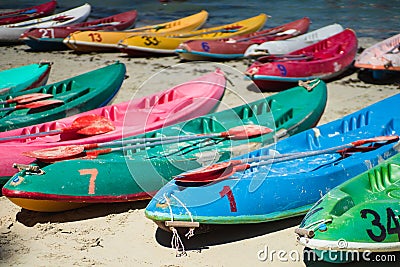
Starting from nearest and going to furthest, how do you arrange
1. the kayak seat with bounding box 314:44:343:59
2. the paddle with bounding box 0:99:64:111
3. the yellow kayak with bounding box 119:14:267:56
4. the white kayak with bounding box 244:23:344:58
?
the paddle with bounding box 0:99:64:111, the kayak seat with bounding box 314:44:343:59, the white kayak with bounding box 244:23:344:58, the yellow kayak with bounding box 119:14:267:56

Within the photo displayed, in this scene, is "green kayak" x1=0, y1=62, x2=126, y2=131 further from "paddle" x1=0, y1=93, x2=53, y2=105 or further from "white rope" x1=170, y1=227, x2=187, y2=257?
"white rope" x1=170, y1=227, x2=187, y2=257

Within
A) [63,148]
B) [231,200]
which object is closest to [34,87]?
[63,148]

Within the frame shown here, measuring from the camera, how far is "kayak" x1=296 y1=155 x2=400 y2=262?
3.20 metres

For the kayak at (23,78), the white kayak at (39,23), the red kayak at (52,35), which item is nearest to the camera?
the kayak at (23,78)

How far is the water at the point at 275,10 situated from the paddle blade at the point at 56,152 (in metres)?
5.61

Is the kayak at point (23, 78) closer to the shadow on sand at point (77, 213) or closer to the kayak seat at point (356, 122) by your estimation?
the shadow on sand at point (77, 213)

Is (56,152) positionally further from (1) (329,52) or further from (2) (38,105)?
(1) (329,52)

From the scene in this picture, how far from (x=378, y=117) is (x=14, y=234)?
2380 millimetres

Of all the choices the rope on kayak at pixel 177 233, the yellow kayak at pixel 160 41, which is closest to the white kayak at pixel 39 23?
the yellow kayak at pixel 160 41

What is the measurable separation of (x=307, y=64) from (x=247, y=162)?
2.59m

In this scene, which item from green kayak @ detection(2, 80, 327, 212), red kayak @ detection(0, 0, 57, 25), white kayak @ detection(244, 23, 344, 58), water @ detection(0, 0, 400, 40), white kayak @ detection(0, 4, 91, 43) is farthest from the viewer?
water @ detection(0, 0, 400, 40)

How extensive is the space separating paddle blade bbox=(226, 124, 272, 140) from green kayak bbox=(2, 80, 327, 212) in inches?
1.0

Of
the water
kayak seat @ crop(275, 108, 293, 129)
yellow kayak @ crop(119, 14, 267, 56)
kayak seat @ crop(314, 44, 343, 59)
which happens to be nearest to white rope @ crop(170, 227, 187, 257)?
kayak seat @ crop(275, 108, 293, 129)

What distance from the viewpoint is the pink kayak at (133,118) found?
4346 millimetres
